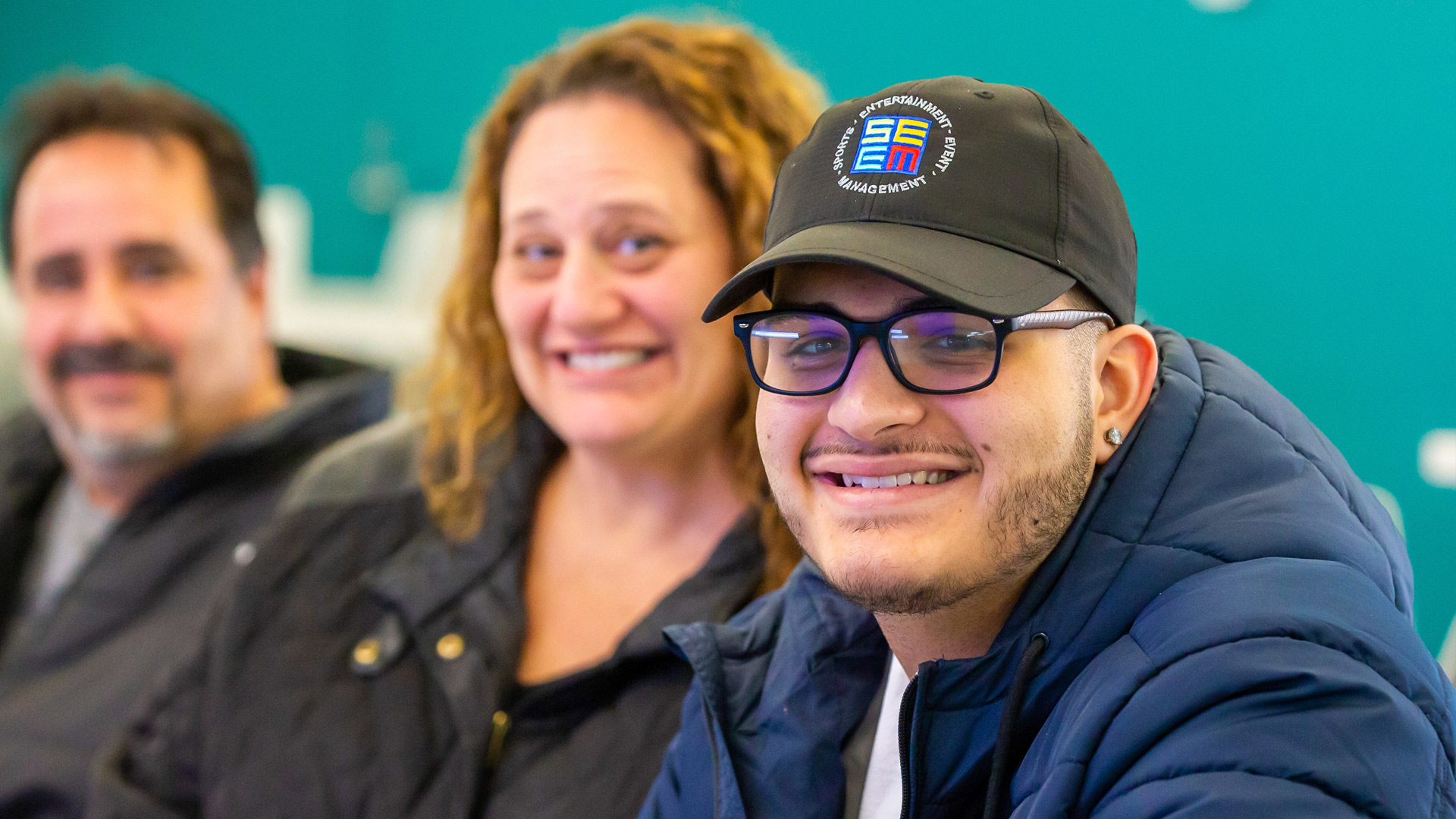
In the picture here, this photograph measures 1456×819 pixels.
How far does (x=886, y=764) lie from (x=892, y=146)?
506 mm

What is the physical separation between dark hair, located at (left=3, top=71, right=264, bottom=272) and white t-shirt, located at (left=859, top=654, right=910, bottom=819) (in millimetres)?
1787

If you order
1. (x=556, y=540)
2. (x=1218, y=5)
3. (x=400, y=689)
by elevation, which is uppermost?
(x=1218, y=5)

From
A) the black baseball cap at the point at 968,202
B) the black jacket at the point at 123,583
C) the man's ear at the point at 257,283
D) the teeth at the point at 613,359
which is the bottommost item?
the black jacket at the point at 123,583

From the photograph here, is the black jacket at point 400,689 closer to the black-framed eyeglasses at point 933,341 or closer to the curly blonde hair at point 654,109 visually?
the curly blonde hair at point 654,109

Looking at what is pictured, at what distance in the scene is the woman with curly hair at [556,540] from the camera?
54.1 inches

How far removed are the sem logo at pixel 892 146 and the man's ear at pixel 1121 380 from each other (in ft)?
0.65

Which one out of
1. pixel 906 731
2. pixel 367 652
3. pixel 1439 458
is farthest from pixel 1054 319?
pixel 1439 458

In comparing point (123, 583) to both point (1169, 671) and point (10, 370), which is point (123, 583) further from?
point (1169, 671)

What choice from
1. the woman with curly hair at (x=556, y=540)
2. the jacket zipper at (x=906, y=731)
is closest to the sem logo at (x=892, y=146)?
the jacket zipper at (x=906, y=731)

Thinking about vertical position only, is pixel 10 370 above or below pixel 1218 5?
below

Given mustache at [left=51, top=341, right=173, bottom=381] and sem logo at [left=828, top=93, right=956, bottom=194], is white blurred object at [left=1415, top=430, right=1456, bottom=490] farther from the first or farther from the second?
mustache at [left=51, top=341, right=173, bottom=381]

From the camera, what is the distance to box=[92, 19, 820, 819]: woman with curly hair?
138cm

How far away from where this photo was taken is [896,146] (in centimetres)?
88

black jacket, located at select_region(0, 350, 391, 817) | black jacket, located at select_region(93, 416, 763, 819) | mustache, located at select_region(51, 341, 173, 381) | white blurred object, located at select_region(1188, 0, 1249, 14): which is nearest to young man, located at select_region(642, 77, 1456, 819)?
black jacket, located at select_region(93, 416, 763, 819)
